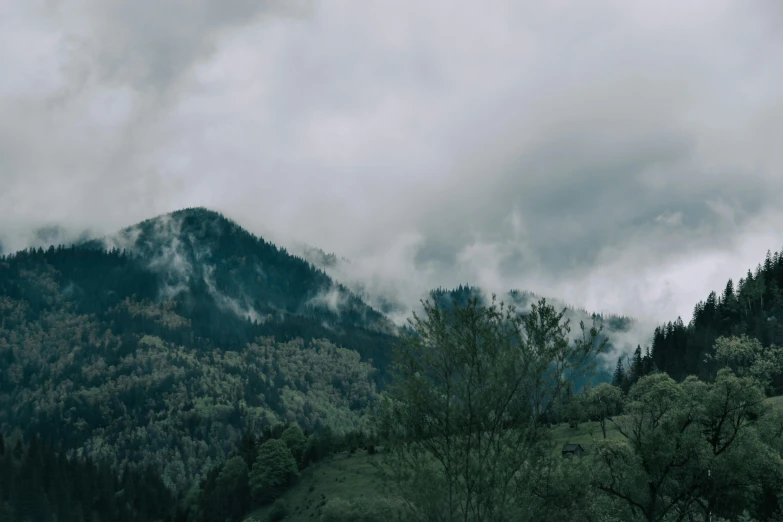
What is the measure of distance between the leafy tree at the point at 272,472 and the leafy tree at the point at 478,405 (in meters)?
125

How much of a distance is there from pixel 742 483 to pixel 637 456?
7830 mm

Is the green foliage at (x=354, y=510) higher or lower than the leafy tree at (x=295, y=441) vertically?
lower

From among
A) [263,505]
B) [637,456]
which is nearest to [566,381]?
[637,456]

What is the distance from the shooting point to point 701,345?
159250 millimetres

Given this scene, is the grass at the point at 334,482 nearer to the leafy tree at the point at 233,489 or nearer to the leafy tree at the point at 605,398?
the leafy tree at the point at 605,398

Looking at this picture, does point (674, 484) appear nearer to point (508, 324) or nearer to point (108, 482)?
point (508, 324)

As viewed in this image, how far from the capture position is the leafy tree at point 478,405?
1037 inches

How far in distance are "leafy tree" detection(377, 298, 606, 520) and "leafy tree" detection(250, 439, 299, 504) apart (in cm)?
12515

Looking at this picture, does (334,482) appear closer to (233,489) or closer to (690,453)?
(233,489)

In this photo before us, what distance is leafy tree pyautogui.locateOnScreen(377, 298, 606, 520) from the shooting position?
26.3 metres

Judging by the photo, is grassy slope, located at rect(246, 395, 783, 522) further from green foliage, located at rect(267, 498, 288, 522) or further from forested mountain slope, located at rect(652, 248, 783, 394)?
forested mountain slope, located at rect(652, 248, 783, 394)

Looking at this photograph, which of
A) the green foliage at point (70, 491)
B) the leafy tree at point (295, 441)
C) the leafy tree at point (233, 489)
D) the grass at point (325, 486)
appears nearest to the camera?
the green foliage at point (70, 491)

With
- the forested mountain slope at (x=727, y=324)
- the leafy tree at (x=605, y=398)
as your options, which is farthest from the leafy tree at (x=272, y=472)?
the forested mountain slope at (x=727, y=324)

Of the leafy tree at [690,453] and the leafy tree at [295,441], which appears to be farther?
the leafy tree at [295,441]
